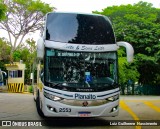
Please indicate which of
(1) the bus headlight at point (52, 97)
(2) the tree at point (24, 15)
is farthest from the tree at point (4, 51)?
(1) the bus headlight at point (52, 97)

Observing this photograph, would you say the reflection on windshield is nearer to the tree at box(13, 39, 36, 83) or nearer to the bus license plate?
the bus license plate

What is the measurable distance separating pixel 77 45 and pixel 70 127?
2.56 m

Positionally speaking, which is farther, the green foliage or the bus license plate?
the green foliage

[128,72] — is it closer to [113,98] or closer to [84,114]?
[113,98]

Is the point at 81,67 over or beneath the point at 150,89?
over

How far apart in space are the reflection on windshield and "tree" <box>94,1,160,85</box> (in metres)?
25.3

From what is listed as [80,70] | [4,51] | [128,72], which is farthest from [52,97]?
[4,51]

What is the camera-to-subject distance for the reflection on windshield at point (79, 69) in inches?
444

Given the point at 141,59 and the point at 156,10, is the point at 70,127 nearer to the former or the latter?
the point at 141,59

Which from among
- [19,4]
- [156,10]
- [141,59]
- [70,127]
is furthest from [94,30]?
[19,4]

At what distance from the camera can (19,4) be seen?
1757 inches

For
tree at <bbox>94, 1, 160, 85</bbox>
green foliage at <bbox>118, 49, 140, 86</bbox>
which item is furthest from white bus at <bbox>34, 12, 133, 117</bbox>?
tree at <bbox>94, 1, 160, 85</bbox>

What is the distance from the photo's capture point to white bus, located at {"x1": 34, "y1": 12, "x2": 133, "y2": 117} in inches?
432

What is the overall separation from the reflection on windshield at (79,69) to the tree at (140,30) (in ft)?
82.9
